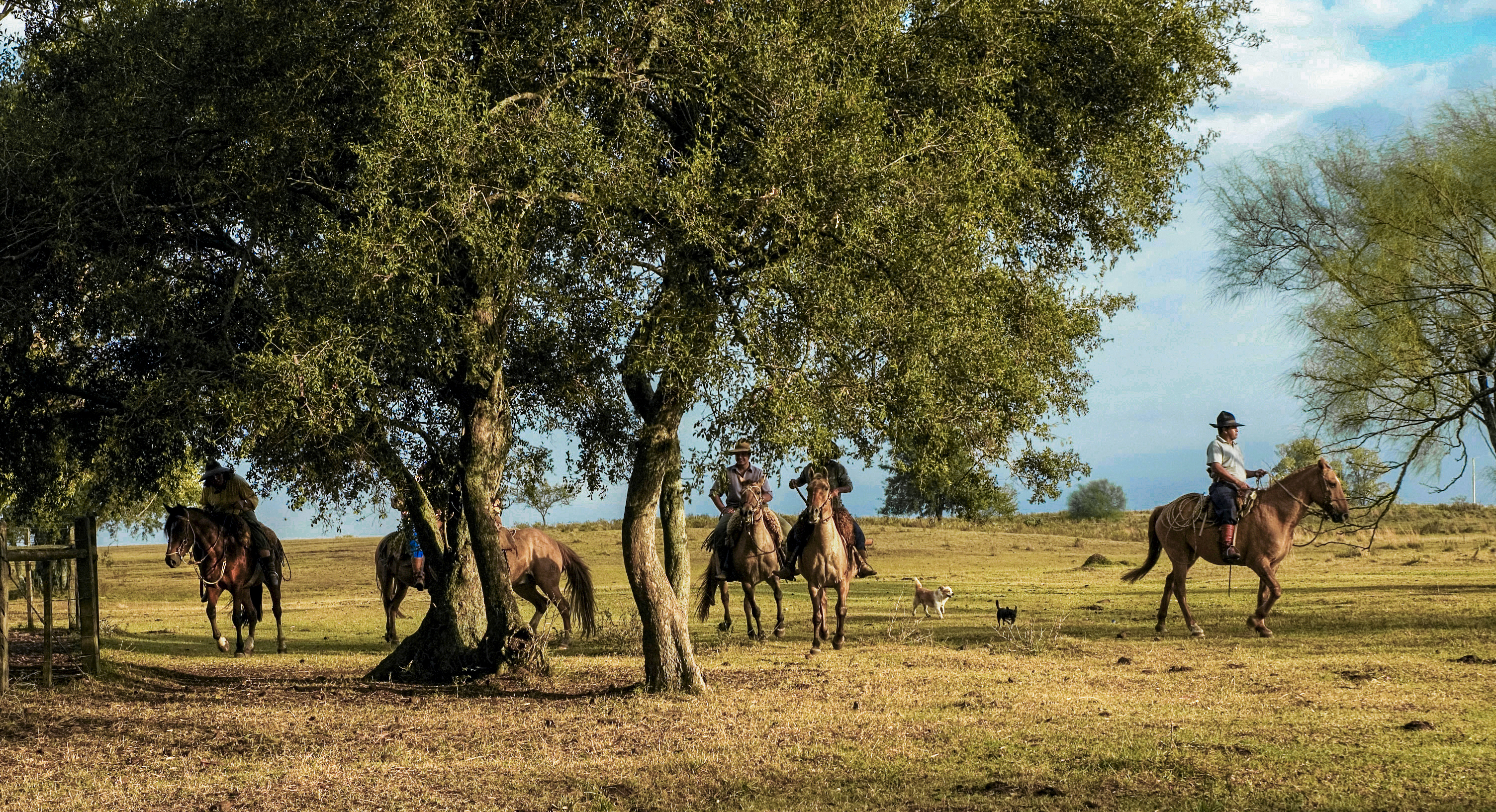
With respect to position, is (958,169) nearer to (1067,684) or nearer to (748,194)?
(748,194)

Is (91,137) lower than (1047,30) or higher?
lower

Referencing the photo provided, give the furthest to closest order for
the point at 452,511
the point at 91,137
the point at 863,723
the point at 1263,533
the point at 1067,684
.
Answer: the point at 1263,533, the point at 452,511, the point at 91,137, the point at 1067,684, the point at 863,723

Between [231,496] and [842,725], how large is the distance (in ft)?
45.4

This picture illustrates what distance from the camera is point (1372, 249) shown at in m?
30.5

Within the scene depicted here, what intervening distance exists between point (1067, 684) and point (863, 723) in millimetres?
3548

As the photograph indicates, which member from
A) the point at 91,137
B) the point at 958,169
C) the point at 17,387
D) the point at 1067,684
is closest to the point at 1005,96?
the point at 958,169

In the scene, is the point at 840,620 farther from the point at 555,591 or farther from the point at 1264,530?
the point at 1264,530

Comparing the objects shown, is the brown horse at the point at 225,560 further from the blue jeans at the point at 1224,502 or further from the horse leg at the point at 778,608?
the blue jeans at the point at 1224,502

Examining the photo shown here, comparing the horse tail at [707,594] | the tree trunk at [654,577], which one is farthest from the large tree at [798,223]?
the horse tail at [707,594]

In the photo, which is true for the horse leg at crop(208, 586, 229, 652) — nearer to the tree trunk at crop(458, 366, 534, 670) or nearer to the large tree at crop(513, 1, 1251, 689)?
the tree trunk at crop(458, 366, 534, 670)

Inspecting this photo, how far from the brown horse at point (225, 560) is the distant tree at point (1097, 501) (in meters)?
93.5

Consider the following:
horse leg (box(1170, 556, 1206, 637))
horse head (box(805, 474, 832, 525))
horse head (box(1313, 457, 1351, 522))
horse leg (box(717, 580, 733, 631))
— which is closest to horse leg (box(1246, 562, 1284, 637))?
horse leg (box(1170, 556, 1206, 637))

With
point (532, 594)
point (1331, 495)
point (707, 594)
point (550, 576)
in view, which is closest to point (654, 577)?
point (550, 576)

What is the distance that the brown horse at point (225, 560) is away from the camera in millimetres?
20062
